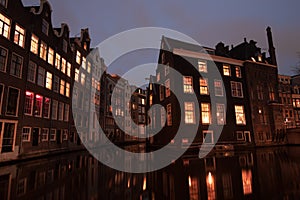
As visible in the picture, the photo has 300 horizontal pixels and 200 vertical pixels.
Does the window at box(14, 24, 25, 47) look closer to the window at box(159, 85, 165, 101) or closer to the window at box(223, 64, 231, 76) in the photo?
the window at box(159, 85, 165, 101)

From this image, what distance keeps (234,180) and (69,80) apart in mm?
30592

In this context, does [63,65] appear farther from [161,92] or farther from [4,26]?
[161,92]

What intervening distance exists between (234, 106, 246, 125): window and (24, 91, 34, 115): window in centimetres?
3109

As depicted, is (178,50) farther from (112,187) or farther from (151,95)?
(112,187)

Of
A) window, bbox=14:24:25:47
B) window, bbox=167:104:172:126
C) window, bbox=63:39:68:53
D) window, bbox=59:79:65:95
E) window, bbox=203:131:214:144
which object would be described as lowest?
window, bbox=203:131:214:144

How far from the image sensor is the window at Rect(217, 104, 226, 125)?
1271 inches

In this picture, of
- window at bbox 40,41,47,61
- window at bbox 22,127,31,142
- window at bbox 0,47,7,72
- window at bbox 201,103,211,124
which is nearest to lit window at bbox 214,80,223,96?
window at bbox 201,103,211,124

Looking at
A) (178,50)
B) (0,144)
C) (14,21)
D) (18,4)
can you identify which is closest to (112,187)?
(0,144)

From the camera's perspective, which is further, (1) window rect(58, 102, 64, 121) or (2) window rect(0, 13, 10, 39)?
(1) window rect(58, 102, 64, 121)

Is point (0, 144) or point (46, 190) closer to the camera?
point (46, 190)

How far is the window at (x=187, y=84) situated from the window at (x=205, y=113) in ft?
10.7

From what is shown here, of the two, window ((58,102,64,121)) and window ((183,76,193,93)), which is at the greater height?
window ((183,76,193,93))

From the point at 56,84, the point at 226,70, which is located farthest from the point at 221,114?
the point at 56,84

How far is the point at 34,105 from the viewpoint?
77.5 feet
